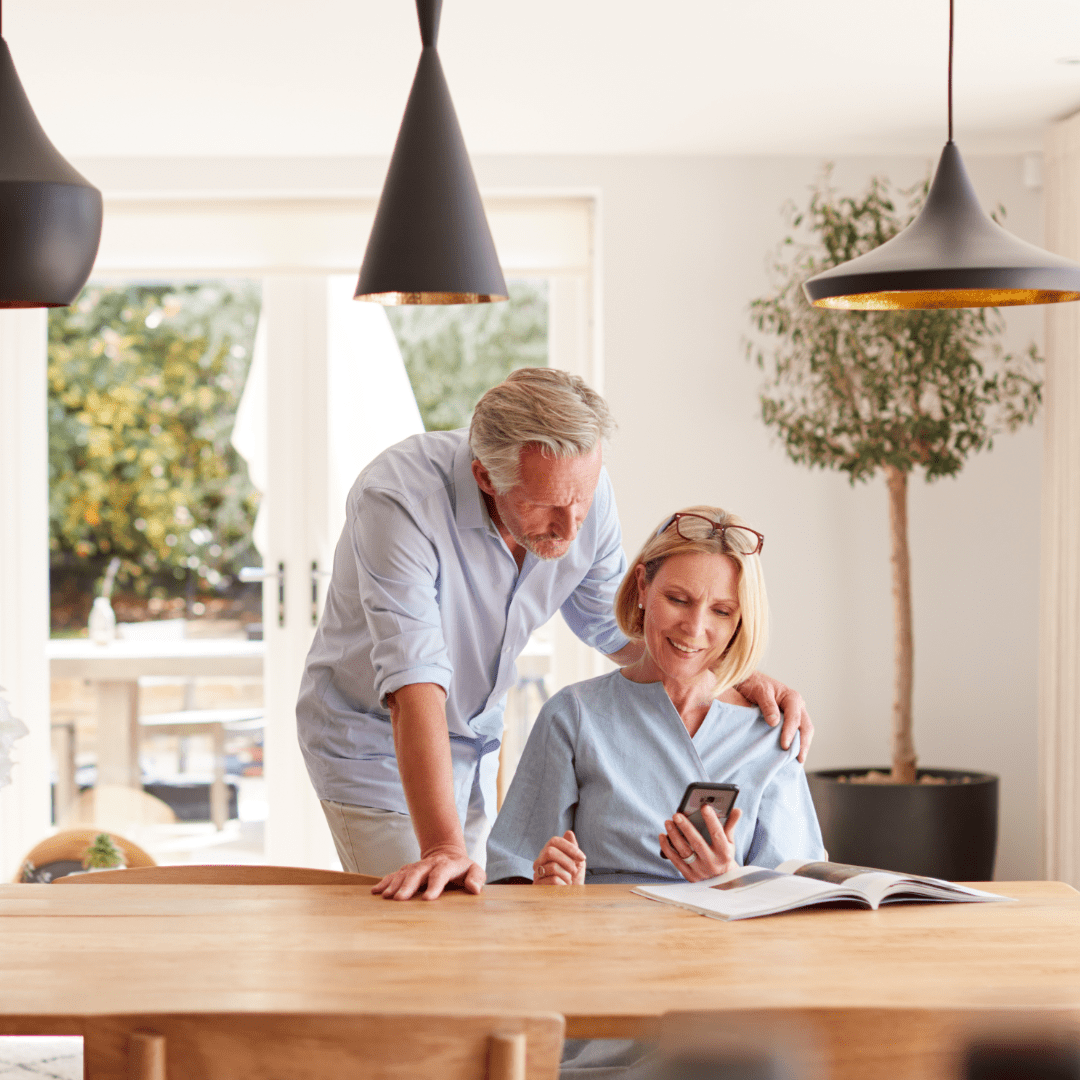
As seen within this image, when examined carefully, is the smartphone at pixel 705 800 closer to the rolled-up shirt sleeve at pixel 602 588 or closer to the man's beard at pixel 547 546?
the man's beard at pixel 547 546

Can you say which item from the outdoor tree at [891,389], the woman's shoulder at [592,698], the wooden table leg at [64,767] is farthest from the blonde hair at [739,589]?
the wooden table leg at [64,767]

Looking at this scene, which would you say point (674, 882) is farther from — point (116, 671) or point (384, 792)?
point (116, 671)

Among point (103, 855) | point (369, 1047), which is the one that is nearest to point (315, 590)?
point (103, 855)

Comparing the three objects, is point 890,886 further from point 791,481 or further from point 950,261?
point 791,481

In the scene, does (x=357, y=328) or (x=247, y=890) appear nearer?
(x=247, y=890)

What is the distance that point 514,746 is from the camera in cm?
477

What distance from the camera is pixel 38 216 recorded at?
1708 millimetres

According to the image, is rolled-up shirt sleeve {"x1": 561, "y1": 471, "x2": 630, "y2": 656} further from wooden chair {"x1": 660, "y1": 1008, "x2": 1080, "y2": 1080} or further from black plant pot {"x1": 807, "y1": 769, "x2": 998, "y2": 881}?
black plant pot {"x1": 807, "y1": 769, "x2": 998, "y2": 881}

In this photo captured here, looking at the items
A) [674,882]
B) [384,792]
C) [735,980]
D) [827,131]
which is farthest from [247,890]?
[827,131]

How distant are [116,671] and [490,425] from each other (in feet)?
10.5

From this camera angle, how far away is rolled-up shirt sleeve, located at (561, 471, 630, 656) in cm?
246

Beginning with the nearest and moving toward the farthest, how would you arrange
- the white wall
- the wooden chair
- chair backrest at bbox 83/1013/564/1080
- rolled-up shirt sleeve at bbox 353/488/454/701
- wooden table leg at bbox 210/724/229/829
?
the wooden chair → chair backrest at bbox 83/1013/564/1080 → rolled-up shirt sleeve at bbox 353/488/454/701 → the white wall → wooden table leg at bbox 210/724/229/829

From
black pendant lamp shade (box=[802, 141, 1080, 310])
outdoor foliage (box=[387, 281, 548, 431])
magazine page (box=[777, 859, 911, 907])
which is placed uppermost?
outdoor foliage (box=[387, 281, 548, 431])

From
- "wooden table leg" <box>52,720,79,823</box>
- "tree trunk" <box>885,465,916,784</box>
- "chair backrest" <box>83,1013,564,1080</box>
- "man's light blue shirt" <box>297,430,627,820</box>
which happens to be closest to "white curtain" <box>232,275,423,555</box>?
"wooden table leg" <box>52,720,79,823</box>
